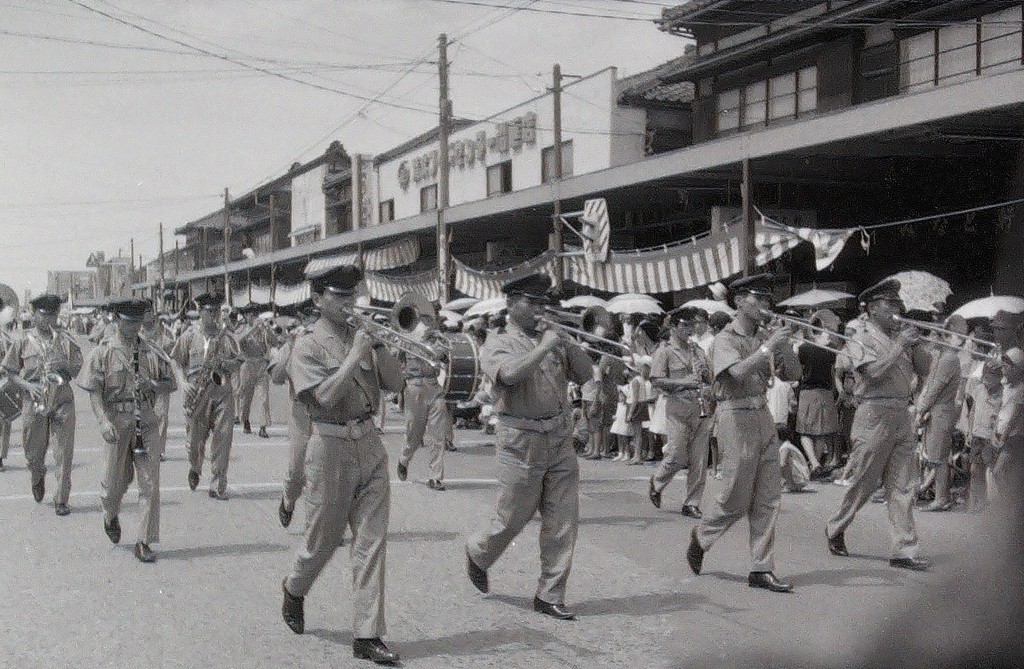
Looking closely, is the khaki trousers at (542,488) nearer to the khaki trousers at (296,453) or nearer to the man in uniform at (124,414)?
the khaki trousers at (296,453)

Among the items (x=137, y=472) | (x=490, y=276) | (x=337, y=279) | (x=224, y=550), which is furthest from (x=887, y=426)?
(x=490, y=276)

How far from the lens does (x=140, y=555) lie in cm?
753

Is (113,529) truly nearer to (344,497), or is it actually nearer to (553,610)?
(344,497)

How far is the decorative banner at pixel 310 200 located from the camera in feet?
174

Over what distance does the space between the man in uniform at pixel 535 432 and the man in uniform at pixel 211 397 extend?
4.93 metres

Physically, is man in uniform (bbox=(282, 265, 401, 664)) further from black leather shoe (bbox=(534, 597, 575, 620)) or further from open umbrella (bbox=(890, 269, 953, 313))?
open umbrella (bbox=(890, 269, 953, 313))

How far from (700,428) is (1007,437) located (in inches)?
114

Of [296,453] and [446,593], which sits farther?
[296,453]

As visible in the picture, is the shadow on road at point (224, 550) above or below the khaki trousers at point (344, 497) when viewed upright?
below

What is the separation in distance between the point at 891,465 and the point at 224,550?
5207 millimetres

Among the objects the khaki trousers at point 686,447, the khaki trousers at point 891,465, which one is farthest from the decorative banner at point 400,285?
the khaki trousers at point 891,465

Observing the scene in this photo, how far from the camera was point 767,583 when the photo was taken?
6680mm

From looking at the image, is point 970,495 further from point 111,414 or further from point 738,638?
point 111,414

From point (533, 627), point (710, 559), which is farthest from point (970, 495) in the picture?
point (533, 627)
